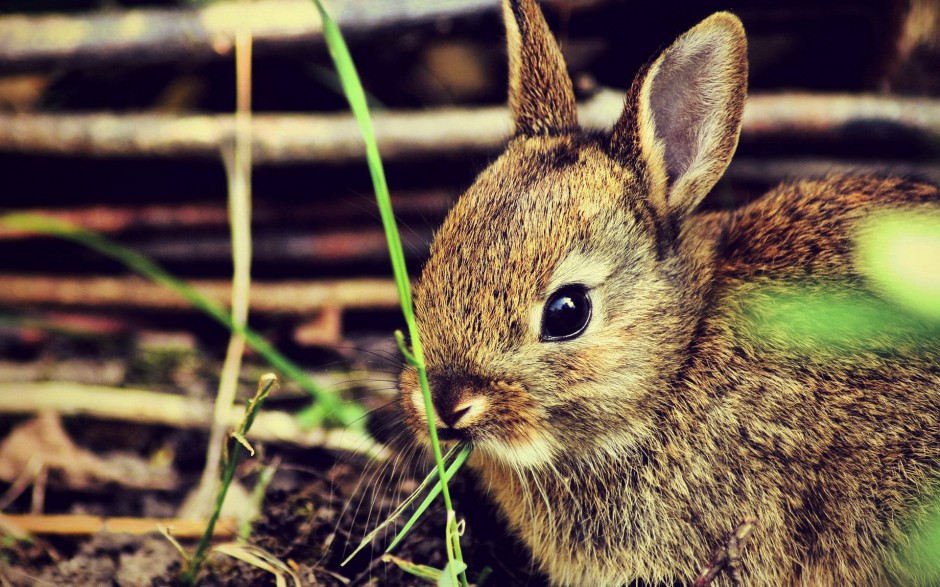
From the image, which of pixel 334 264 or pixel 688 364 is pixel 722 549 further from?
pixel 334 264

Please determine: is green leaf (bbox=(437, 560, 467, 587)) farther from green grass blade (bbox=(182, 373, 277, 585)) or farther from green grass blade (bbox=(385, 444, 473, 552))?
green grass blade (bbox=(182, 373, 277, 585))

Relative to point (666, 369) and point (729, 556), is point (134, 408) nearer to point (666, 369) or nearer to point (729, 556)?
point (666, 369)

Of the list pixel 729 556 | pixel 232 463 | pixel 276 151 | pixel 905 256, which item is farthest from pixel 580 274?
pixel 276 151

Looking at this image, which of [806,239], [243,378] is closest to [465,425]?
[806,239]

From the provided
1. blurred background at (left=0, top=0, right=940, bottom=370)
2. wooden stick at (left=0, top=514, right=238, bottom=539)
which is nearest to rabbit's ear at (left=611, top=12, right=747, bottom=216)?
blurred background at (left=0, top=0, right=940, bottom=370)

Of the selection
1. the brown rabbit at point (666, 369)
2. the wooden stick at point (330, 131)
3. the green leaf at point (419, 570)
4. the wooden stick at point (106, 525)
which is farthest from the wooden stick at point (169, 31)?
the green leaf at point (419, 570)

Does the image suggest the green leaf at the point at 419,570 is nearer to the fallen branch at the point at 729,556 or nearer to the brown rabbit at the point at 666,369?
the brown rabbit at the point at 666,369

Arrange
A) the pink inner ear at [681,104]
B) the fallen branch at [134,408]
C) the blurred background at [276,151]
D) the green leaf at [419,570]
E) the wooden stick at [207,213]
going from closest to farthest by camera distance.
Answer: the green leaf at [419,570] < the pink inner ear at [681,104] < the fallen branch at [134,408] < the blurred background at [276,151] < the wooden stick at [207,213]
